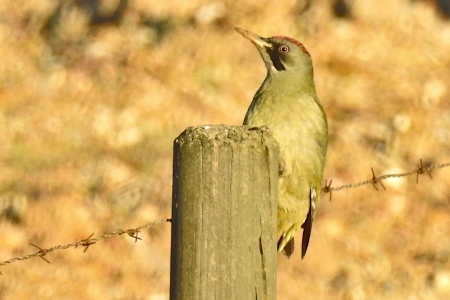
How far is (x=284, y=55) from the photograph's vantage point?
643 centimetres

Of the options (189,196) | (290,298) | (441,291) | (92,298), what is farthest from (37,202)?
(189,196)

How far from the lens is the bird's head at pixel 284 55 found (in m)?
6.38

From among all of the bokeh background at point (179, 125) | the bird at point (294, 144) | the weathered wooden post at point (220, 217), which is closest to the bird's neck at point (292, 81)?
the bird at point (294, 144)

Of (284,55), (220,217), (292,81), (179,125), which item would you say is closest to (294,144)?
(292,81)

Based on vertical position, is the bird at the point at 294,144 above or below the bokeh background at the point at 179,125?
below

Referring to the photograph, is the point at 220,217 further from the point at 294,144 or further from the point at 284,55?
the point at 284,55

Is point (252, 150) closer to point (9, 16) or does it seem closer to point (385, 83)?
point (385, 83)

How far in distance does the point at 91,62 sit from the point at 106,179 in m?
3.07

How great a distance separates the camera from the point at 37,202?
1050 centimetres

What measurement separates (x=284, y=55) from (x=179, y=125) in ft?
18.1

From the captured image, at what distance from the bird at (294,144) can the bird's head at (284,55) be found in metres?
0.17

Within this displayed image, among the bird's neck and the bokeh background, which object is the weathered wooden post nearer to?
the bird's neck

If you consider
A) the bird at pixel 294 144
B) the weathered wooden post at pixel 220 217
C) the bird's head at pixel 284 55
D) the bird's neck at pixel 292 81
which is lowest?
the weathered wooden post at pixel 220 217

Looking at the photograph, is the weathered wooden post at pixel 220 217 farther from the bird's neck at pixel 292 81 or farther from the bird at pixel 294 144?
the bird's neck at pixel 292 81
